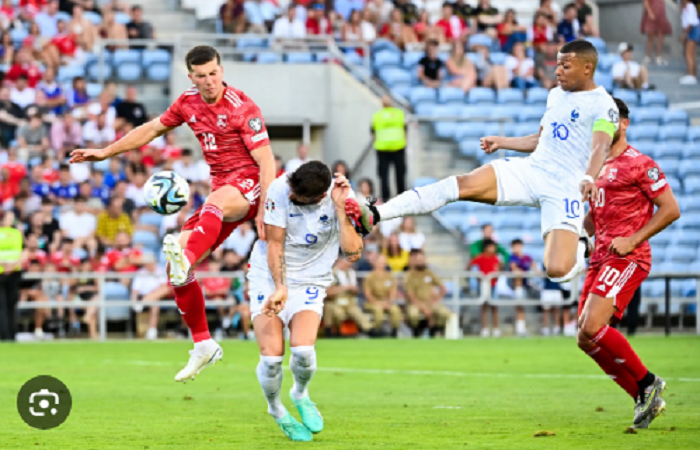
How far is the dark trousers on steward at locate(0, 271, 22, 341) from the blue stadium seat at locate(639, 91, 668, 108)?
14.4 meters

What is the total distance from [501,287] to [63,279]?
24.8 ft

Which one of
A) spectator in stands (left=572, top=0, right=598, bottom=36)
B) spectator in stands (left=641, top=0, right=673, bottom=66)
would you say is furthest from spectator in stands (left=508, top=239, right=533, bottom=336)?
spectator in stands (left=641, top=0, right=673, bottom=66)

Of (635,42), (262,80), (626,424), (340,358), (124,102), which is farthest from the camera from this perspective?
(635,42)

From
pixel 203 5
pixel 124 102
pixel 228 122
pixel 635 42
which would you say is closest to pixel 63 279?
pixel 124 102

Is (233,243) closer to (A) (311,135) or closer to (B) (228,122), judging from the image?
(A) (311,135)

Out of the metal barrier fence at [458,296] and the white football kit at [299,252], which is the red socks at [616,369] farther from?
the metal barrier fence at [458,296]

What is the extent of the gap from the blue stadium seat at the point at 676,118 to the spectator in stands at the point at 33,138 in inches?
519

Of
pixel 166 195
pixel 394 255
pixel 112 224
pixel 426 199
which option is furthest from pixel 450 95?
pixel 166 195

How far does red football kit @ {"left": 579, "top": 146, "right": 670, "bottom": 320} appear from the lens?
9.28 meters

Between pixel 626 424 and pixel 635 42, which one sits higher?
pixel 635 42

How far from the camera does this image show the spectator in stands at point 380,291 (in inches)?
790

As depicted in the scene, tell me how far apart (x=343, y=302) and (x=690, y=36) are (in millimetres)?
12984

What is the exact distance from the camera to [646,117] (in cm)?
2567

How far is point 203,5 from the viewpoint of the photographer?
84.6 feet
